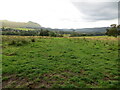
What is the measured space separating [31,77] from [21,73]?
1.19m

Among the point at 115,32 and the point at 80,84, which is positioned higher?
the point at 115,32

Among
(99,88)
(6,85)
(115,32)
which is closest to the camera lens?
(99,88)

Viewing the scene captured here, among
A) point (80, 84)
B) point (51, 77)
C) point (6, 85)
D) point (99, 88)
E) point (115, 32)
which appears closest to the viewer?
point (99, 88)

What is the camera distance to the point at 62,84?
6.43 metres

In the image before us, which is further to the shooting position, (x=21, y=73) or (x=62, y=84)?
(x=21, y=73)

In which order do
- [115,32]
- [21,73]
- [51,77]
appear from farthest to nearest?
[115,32], [21,73], [51,77]

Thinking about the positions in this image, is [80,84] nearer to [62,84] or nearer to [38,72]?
[62,84]

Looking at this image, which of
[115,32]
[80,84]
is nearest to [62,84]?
[80,84]

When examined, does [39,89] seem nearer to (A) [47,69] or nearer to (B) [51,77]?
(B) [51,77]

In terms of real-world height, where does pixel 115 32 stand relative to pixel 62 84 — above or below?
above

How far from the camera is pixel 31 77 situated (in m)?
7.38

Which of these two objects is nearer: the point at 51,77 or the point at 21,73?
the point at 51,77

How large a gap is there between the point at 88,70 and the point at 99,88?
2548mm

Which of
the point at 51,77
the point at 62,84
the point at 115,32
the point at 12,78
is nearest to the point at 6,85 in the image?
the point at 12,78
